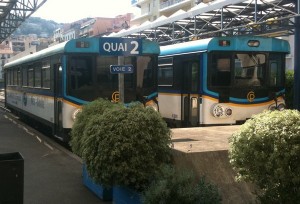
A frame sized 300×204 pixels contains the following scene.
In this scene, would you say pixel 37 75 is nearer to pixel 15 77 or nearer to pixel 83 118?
pixel 15 77

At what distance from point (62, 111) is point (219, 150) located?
19.5 feet

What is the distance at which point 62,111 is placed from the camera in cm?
1066

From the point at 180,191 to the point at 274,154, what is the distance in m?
1.05

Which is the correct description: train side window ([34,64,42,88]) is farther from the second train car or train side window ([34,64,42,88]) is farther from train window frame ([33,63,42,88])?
the second train car

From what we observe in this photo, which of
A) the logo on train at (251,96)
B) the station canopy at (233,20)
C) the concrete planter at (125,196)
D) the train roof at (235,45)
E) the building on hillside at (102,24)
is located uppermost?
the building on hillside at (102,24)

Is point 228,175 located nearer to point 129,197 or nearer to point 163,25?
point 129,197

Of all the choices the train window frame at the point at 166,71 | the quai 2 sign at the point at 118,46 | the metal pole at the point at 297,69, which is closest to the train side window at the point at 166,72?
the train window frame at the point at 166,71

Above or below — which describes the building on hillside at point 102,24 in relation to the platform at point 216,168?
above

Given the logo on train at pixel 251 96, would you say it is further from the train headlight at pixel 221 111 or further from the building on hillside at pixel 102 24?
the building on hillside at pixel 102 24

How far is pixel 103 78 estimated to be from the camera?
10766mm

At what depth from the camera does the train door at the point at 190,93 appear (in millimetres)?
11406

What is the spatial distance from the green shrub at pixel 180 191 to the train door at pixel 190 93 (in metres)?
6.71

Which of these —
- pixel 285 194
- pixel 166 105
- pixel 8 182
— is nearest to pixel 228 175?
pixel 285 194

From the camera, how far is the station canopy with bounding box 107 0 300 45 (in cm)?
1631
